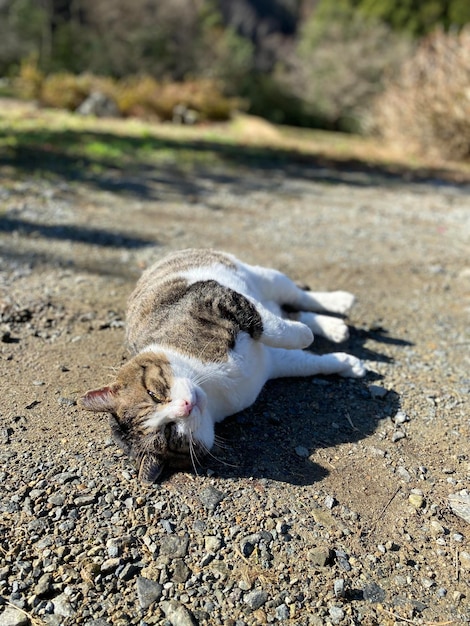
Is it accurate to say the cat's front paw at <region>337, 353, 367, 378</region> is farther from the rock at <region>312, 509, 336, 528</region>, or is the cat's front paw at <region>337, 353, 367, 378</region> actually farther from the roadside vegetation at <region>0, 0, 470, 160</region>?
the roadside vegetation at <region>0, 0, 470, 160</region>

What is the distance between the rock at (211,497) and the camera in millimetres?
2496

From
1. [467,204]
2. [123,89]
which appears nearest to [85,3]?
[123,89]

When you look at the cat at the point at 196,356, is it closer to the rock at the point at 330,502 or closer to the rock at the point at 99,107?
the rock at the point at 330,502

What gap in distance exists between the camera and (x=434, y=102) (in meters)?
12.2

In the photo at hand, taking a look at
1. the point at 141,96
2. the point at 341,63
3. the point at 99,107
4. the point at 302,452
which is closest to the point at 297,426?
the point at 302,452

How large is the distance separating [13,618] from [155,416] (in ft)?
3.12

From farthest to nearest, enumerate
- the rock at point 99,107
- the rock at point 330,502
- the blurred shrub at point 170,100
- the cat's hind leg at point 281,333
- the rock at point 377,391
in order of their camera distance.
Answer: the blurred shrub at point 170,100, the rock at point 99,107, the rock at point 377,391, the cat's hind leg at point 281,333, the rock at point 330,502

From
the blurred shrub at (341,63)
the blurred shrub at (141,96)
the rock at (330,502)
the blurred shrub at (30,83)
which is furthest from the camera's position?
the blurred shrub at (341,63)

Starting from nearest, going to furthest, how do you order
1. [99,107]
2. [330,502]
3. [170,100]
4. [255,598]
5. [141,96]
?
[255,598]
[330,502]
[99,107]
[141,96]
[170,100]

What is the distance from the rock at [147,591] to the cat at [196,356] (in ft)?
1.68

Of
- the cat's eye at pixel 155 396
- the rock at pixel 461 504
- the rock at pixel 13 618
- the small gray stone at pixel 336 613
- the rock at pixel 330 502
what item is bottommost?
the rock at pixel 13 618

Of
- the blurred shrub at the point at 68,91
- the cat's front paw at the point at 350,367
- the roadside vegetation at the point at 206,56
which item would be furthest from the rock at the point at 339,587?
the blurred shrub at the point at 68,91

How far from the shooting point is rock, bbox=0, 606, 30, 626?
77.7 inches

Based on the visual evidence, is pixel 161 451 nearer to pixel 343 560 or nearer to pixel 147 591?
pixel 147 591
